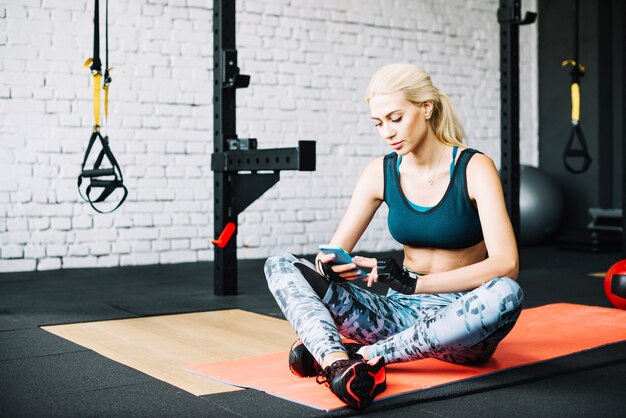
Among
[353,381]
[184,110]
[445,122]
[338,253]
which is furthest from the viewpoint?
[184,110]

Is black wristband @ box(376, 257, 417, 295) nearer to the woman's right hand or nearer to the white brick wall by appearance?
the woman's right hand

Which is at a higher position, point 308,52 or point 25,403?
point 308,52

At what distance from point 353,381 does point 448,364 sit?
1.85 ft

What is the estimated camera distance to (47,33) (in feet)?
16.6

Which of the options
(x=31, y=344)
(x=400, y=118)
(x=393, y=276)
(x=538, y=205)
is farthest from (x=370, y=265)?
(x=538, y=205)

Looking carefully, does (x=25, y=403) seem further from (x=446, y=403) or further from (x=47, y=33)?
(x=47, y=33)

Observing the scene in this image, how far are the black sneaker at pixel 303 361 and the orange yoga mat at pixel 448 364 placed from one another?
0.9 inches

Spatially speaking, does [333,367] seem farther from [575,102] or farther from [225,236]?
[575,102]

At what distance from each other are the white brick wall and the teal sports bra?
→ 11.6ft

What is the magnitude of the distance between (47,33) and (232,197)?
1960mm

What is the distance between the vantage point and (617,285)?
3.28m

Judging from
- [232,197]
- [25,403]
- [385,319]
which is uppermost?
[232,197]

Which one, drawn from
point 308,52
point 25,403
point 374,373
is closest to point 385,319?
point 374,373

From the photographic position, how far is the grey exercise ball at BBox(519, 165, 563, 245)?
6324mm
